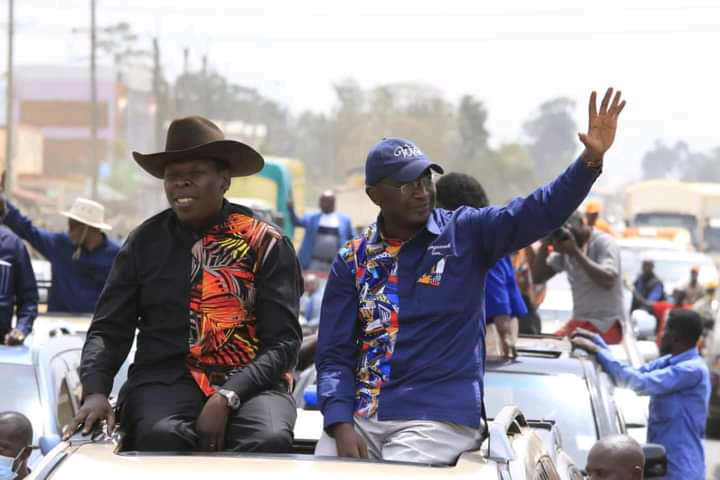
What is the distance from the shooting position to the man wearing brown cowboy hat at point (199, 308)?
221 inches

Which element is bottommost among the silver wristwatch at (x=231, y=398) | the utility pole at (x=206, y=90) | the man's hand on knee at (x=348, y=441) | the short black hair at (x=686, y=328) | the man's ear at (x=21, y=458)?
the utility pole at (x=206, y=90)

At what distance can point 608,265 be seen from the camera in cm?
1268

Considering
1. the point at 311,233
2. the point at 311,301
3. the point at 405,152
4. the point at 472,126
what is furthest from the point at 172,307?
Result: the point at 472,126

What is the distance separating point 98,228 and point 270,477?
7.73 metres

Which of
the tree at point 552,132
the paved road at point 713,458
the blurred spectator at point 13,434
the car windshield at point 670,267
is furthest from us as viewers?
the tree at point 552,132

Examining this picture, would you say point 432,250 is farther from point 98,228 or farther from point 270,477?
point 98,228

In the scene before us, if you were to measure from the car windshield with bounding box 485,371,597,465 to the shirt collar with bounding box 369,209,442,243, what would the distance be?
2699 mm

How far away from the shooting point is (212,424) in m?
5.43

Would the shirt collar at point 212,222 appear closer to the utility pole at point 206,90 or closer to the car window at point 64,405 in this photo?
the car window at point 64,405

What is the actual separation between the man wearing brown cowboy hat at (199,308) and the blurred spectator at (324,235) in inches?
659

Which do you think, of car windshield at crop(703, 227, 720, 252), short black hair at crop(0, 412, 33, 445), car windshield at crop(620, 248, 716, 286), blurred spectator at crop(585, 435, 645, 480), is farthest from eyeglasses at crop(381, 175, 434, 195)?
car windshield at crop(703, 227, 720, 252)

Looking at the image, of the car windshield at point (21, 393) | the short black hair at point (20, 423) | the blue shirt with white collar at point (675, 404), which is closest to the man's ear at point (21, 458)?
the short black hair at point (20, 423)

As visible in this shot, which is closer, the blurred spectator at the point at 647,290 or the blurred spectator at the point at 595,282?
the blurred spectator at the point at 595,282

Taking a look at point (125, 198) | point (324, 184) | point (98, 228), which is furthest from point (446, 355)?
point (324, 184)
